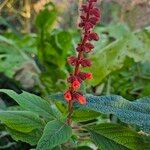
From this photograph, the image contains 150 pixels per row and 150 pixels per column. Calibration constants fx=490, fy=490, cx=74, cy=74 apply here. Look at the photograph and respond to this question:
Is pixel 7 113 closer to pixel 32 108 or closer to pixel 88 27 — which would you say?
pixel 32 108

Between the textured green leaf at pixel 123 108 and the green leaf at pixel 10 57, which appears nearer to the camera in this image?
the textured green leaf at pixel 123 108

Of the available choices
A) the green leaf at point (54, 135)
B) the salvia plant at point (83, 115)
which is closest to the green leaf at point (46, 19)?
the salvia plant at point (83, 115)

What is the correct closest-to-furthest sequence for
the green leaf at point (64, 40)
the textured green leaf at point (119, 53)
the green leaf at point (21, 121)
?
the green leaf at point (21, 121) < the textured green leaf at point (119, 53) < the green leaf at point (64, 40)

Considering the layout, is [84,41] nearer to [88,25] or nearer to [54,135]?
[88,25]

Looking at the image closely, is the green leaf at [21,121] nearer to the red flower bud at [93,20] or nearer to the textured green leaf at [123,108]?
the textured green leaf at [123,108]

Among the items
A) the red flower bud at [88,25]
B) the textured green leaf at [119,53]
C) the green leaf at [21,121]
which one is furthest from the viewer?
the textured green leaf at [119,53]

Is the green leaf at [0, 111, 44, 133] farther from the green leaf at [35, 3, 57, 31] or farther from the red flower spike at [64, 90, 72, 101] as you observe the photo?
the green leaf at [35, 3, 57, 31]
